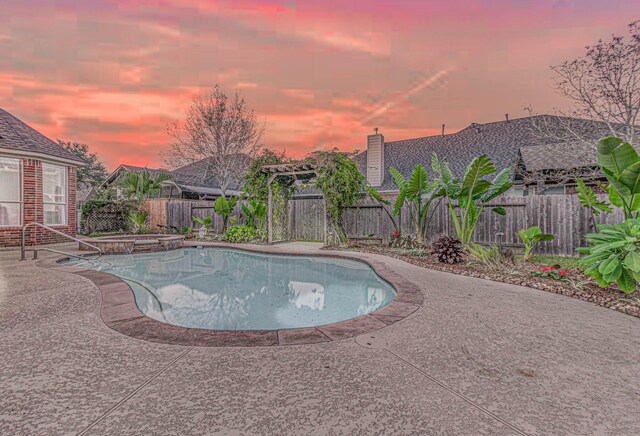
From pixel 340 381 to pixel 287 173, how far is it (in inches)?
359

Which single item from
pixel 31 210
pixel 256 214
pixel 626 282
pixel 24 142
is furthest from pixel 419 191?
pixel 24 142

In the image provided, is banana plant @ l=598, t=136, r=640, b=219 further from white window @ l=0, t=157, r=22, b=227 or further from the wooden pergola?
white window @ l=0, t=157, r=22, b=227

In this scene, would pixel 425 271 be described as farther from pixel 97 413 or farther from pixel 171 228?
pixel 171 228

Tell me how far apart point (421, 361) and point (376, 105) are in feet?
37.8

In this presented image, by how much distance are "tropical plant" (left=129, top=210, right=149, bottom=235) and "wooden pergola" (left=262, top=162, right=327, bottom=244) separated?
6.81 meters

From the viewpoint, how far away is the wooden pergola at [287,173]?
9.93 m

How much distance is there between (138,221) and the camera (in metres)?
13.3

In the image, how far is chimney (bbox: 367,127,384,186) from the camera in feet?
55.1

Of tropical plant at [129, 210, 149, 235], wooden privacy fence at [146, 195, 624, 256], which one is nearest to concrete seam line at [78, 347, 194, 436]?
wooden privacy fence at [146, 195, 624, 256]

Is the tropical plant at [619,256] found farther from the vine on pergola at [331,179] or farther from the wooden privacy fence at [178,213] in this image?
the wooden privacy fence at [178,213]

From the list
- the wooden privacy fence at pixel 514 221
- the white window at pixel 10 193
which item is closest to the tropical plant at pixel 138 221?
the white window at pixel 10 193

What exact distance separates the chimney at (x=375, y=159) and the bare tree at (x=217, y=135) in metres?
7.24

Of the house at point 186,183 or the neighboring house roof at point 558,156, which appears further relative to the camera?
the house at point 186,183

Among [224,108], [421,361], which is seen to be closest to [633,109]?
[421,361]
